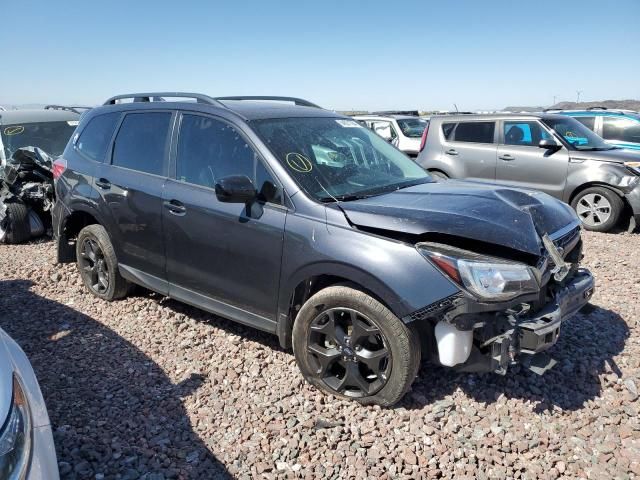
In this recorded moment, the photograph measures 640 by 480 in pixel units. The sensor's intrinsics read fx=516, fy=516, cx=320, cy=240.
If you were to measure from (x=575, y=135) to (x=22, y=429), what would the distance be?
8.73 meters

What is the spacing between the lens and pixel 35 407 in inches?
81.7

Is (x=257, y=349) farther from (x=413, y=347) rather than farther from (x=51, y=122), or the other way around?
(x=51, y=122)

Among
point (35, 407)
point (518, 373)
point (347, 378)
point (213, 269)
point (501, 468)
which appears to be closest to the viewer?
point (35, 407)

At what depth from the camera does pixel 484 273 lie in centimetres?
275

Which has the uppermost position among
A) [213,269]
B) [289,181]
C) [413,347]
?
[289,181]

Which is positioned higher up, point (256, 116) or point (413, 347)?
point (256, 116)

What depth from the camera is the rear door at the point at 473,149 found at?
8.80 metres

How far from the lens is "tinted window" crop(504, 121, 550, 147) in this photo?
27.8ft

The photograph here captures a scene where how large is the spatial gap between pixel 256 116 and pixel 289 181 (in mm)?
701

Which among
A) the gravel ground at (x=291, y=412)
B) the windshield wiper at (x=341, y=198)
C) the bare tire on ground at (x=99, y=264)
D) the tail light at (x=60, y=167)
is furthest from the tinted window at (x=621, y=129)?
the tail light at (x=60, y=167)

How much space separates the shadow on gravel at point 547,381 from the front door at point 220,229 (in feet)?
3.75

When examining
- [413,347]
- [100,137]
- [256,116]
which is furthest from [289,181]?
[100,137]

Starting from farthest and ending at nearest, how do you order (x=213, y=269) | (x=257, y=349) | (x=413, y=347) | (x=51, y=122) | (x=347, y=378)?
(x=51, y=122) → (x=257, y=349) → (x=213, y=269) → (x=347, y=378) → (x=413, y=347)

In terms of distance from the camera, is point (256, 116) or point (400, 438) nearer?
point (400, 438)
